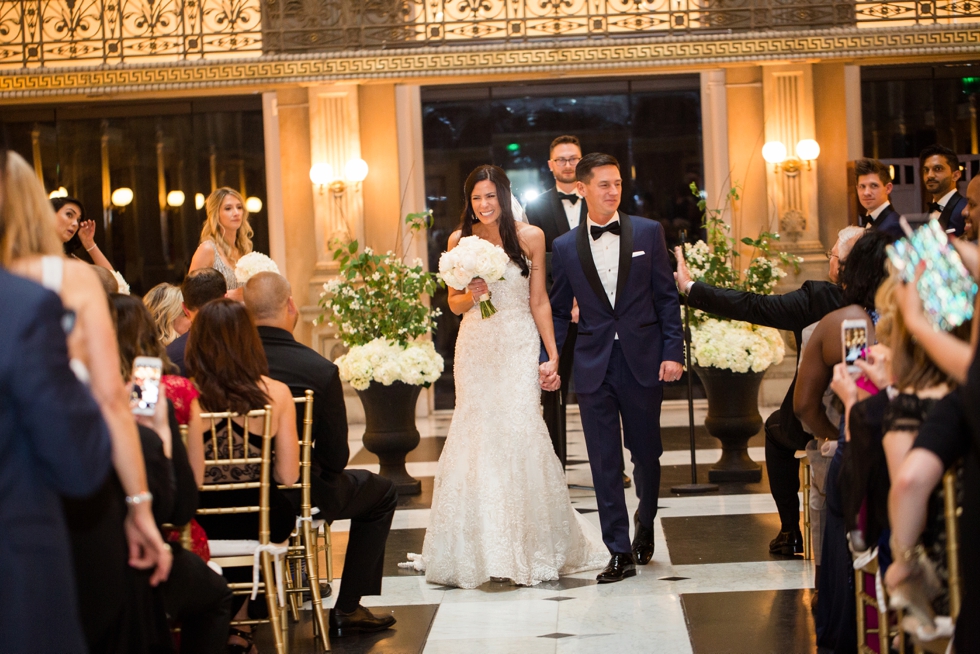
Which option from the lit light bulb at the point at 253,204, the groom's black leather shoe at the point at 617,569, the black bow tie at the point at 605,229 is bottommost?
the groom's black leather shoe at the point at 617,569

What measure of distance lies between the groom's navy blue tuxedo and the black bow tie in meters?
0.03

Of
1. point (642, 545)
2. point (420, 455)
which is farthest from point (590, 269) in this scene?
point (420, 455)

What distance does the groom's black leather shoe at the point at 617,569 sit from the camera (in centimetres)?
475

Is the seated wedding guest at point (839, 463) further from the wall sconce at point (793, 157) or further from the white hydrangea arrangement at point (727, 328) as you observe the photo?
the wall sconce at point (793, 157)

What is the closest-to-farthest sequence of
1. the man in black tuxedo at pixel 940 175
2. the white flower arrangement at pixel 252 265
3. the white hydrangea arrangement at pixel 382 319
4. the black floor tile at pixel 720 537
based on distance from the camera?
the black floor tile at pixel 720 537
the white flower arrangement at pixel 252 265
the white hydrangea arrangement at pixel 382 319
the man in black tuxedo at pixel 940 175

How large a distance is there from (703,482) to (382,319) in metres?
2.33

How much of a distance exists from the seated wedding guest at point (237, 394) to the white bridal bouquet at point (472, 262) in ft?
4.43

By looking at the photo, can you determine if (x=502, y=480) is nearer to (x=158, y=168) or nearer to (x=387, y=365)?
(x=387, y=365)

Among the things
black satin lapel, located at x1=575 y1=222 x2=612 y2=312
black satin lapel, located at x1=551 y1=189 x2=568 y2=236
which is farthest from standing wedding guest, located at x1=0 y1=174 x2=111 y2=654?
black satin lapel, located at x1=551 y1=189 x2=568 y2=236

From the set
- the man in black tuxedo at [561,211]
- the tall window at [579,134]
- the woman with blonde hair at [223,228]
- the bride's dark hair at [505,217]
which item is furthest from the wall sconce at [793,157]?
the bride's dark hair at [505,217]

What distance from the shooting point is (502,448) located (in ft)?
16.0

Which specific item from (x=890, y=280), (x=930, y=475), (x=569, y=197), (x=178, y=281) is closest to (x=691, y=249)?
(x=569, y=197)

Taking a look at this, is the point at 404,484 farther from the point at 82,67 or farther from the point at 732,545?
the point at 82,67

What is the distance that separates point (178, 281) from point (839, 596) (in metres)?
8.74
